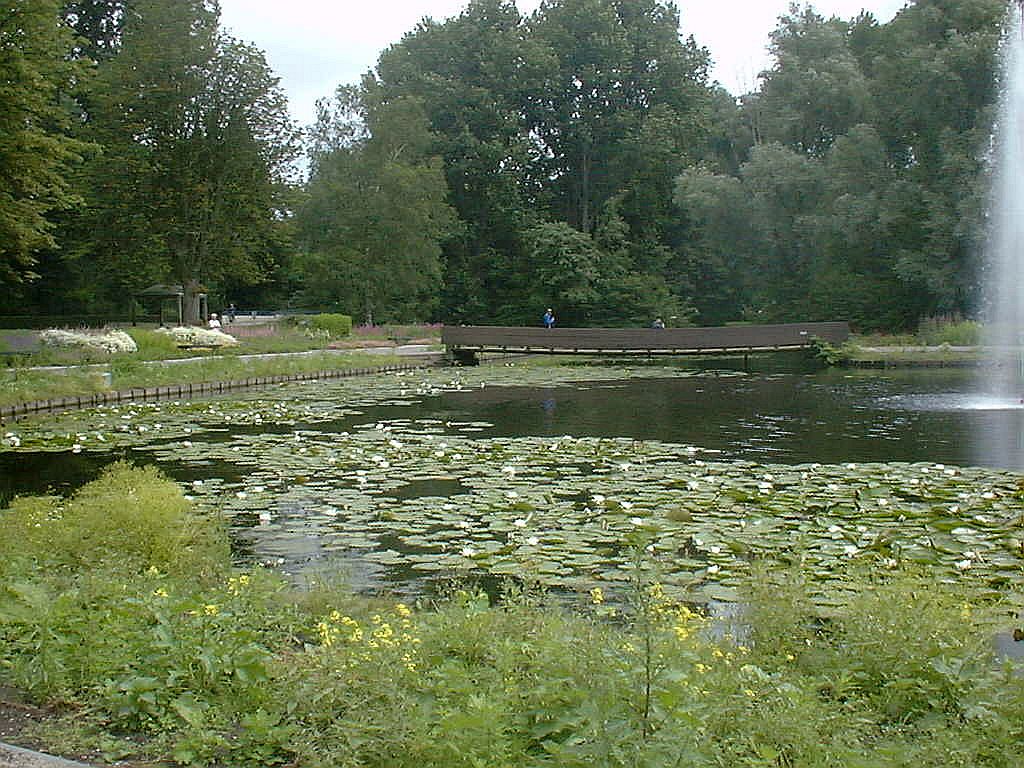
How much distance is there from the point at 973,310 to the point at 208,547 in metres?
39.4

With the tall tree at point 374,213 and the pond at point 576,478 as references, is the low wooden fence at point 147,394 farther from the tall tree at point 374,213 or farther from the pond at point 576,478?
the tall tree at point 374,213

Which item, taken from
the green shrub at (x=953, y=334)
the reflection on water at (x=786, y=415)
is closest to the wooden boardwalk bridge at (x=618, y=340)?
the green shrub at (x=953, y=334)

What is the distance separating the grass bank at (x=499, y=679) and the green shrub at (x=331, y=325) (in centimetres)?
3337

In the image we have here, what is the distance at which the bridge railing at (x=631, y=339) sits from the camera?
1407 inches

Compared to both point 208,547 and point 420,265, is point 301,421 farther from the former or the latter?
point 420,265

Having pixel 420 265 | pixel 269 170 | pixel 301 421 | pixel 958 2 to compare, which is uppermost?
pixel 958 2

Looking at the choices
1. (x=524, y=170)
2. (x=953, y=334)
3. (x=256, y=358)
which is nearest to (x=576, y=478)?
(x=256, y=358)

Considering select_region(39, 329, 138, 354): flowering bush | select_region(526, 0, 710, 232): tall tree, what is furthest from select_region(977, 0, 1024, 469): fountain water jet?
select_region(39, 329, 138, 354): flowering bush

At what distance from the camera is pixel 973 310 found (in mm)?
41656

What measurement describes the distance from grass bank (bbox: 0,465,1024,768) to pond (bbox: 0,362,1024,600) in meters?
0.70

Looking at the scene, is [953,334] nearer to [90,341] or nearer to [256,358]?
[256,358]

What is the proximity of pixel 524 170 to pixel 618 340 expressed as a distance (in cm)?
2193

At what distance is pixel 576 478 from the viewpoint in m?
11.8

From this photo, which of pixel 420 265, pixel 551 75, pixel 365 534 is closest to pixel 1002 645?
pixel 365 534
